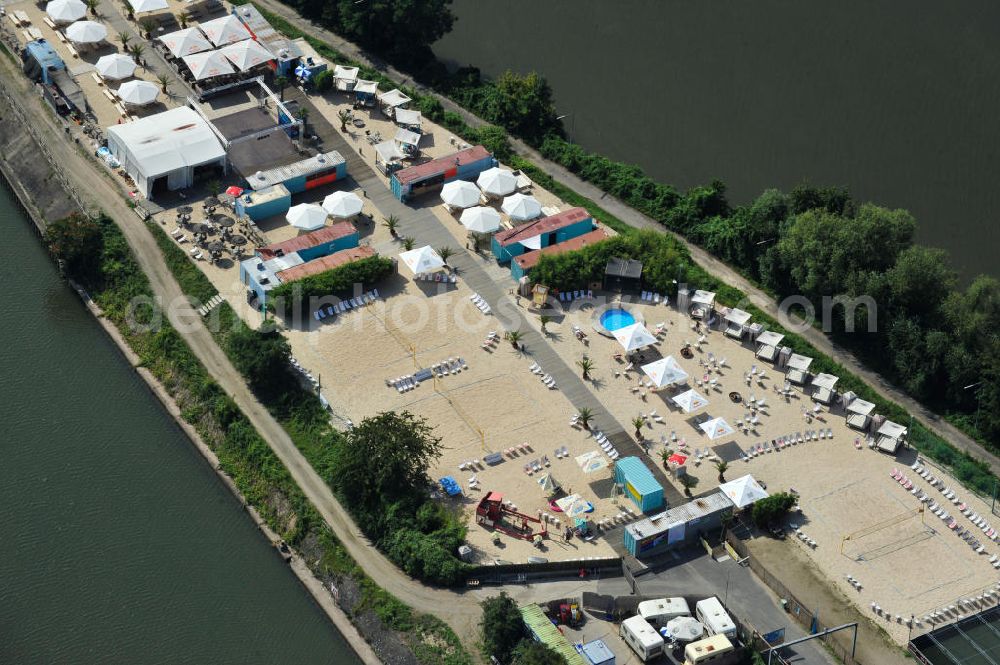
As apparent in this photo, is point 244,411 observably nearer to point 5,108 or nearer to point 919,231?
point 5,108

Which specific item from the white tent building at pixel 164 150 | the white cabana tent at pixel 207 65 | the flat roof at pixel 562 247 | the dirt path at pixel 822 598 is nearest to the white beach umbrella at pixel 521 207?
the flat roof at pixel 562 247

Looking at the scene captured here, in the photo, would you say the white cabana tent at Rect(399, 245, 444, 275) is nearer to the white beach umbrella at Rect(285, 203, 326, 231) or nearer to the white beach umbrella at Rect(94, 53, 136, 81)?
the white beach umbrella at Rect(285, 203, 326, 231)

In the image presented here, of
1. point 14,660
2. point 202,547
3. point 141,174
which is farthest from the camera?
point 141,174

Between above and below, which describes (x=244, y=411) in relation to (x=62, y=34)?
below

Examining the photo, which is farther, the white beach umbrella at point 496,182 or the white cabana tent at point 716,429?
the white beach umbrella at point 496,182

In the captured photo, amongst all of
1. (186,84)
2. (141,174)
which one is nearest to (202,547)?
(141,174)

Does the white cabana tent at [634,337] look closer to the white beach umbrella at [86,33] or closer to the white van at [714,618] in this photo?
the white van at [714,618]

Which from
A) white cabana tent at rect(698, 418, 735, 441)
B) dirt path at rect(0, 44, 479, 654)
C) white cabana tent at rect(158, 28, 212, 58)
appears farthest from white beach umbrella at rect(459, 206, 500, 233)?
white cabana tent at rect(158, 28, 212, 58)
